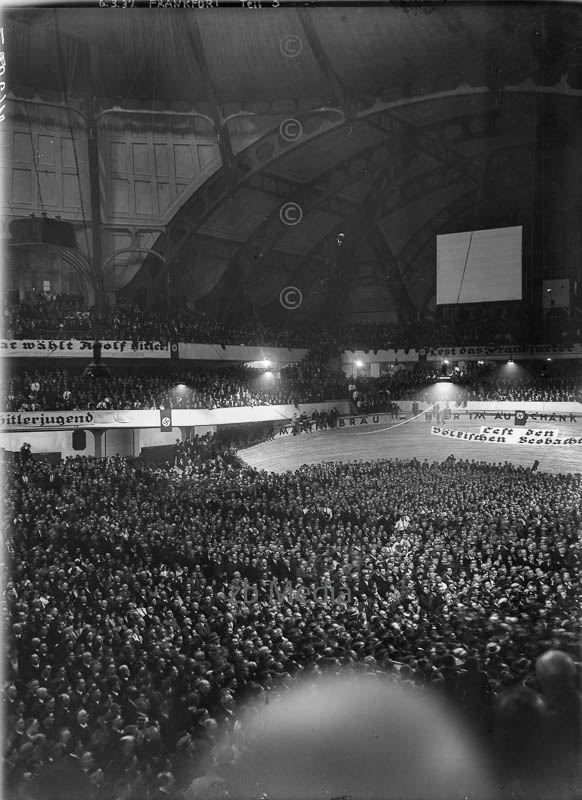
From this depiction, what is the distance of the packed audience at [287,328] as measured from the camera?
408 inches

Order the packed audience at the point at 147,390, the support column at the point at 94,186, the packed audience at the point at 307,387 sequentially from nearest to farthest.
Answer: the support column at the point at 94,186, the packed audience at the point at 307,387, the packed audience at the point at 147,390

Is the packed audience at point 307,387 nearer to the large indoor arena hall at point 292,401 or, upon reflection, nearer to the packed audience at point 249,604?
the large indoor arena hall at point 292,401

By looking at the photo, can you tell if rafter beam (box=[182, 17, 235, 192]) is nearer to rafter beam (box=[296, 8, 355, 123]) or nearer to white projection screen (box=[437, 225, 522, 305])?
rafter beam (box=[296, 8, 355, 123])

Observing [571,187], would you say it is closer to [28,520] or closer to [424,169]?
[424,169]

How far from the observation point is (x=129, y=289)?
41.3ft

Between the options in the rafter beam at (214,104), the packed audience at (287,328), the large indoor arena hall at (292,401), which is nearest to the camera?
the large indoor arena hall at (292,401)

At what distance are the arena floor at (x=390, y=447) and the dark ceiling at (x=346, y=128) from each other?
93.7 inches

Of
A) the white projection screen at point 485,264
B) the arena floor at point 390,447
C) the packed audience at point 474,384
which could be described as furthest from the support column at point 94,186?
the white projection screen at point 485,264

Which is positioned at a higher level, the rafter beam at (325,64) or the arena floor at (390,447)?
the rafter beam at (325,64)

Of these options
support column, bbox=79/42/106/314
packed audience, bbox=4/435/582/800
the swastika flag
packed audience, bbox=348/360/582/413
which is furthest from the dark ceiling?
packed audience, bbox=4/435/582/800

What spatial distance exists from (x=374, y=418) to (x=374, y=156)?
6.09 metres

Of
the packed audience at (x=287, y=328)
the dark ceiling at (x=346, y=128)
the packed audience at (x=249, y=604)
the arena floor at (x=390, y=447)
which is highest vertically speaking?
the dark ceiling at (x=346, y=128)

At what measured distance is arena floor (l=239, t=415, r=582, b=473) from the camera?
31.7ft

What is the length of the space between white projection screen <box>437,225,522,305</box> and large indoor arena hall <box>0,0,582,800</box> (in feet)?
0.16
